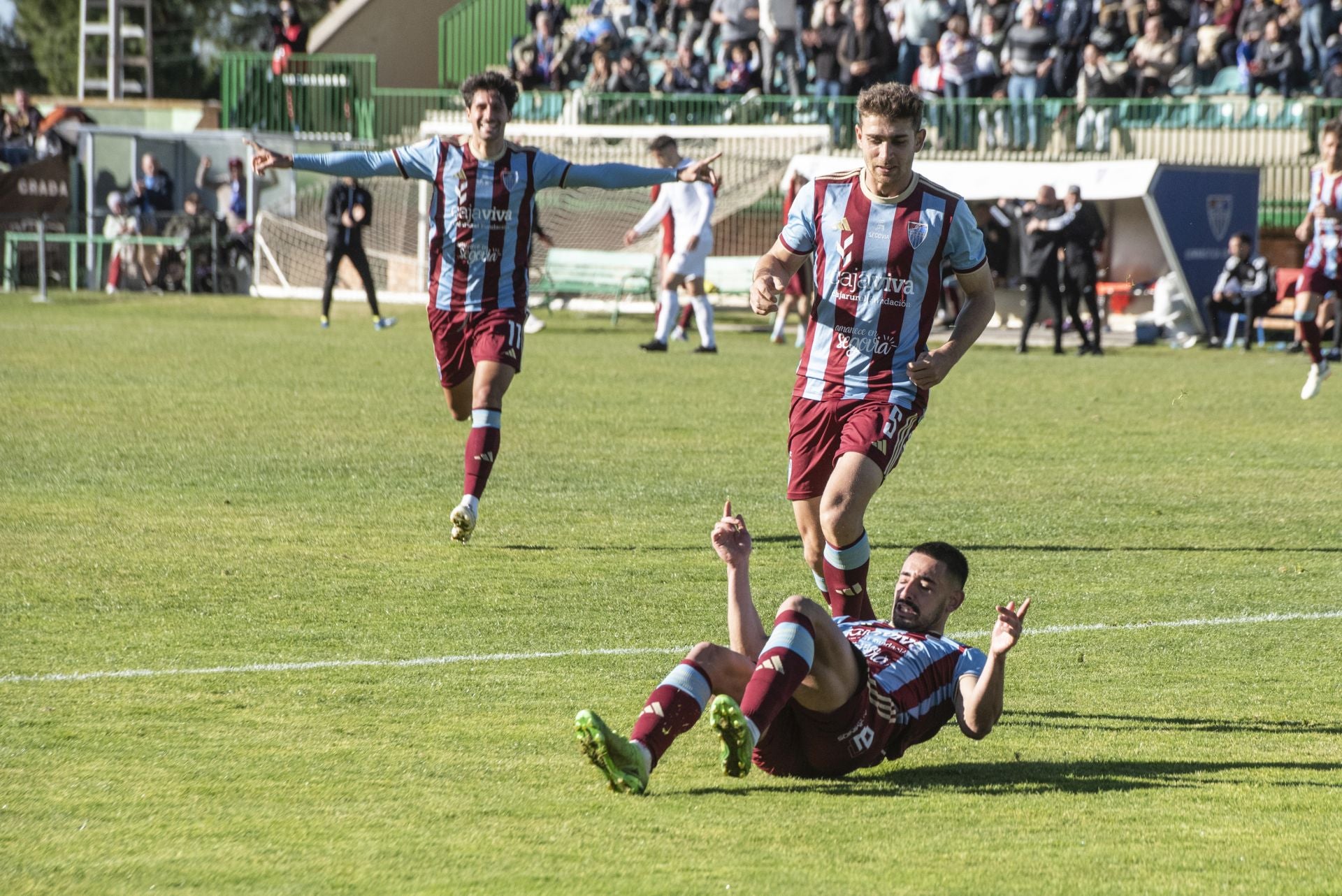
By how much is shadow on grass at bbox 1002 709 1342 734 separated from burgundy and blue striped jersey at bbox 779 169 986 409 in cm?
128

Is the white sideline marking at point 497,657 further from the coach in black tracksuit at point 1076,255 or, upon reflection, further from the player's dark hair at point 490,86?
the coach in black tracksuit at point 1076,255

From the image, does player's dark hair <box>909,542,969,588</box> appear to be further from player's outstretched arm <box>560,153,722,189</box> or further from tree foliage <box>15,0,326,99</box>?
tree foliage <box>15,0,326,99</box>

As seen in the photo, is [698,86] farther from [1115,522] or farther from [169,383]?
[1115,522]

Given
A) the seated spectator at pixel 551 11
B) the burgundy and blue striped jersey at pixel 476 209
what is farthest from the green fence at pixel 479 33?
the burgundy and blue striped jersey at pixel 476 209

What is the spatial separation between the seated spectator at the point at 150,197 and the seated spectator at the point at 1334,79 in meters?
20.0

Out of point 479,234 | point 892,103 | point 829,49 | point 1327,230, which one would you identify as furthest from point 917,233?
point 829,49

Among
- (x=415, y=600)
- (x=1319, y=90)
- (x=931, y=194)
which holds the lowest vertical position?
(x=415, y=600)

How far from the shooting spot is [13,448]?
12.0 meters

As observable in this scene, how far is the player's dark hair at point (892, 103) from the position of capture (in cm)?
594

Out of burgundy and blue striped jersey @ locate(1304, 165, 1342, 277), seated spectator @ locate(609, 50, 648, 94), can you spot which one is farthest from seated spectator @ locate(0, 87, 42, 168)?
burgundy and blue striped jersey @ locate(1304, 165, 1342, 277)

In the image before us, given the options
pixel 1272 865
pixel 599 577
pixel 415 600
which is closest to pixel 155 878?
pixel 1272 865

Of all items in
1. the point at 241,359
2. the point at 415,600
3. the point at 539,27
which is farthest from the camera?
the point at 539,27

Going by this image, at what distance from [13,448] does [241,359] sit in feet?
22.9

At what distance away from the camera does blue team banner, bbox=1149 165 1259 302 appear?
2369 centimetres
